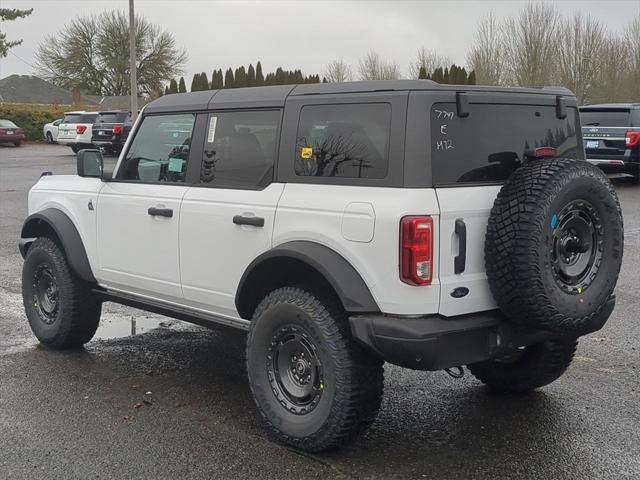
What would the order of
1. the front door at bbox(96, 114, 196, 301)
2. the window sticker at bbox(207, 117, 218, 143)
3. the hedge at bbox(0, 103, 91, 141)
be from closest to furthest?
the window sticker at bbox(207, 117, 218, 143), the front door at bbox(96, 114, 196, 301), the hedge at bbox(0, 103, 91, 141)

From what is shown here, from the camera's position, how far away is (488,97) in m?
3.97

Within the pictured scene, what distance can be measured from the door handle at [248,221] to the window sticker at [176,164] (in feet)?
2.56

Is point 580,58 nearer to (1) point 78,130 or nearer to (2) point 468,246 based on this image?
(1) point 78,130

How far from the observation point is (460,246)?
3.67m

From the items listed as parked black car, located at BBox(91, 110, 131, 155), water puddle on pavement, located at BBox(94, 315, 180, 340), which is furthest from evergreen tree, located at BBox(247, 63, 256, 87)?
water puddle on pavement, located at BBox(94, 315, 180, 340)

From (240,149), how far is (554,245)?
6.22ft


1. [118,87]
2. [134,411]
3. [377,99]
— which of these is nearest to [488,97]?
[377,99]

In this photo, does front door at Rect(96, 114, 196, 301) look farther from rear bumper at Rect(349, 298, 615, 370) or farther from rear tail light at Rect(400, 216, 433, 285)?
rear tail light at Rect(400, 216, 433, 285)

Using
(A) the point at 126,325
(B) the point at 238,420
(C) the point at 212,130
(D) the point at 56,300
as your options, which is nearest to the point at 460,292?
(B) the point at 238,420

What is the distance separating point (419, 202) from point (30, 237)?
3721 millimetres

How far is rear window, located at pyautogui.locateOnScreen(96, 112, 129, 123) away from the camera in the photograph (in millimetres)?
27984

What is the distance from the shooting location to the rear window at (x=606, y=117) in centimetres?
1623

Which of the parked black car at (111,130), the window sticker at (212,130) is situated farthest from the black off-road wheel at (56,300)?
the parked black car at (111,130)

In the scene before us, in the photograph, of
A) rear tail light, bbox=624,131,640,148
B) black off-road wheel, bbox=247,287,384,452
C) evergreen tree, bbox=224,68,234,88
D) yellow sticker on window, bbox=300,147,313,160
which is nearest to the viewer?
black off-road wheel, bbox=247,287,384,452
